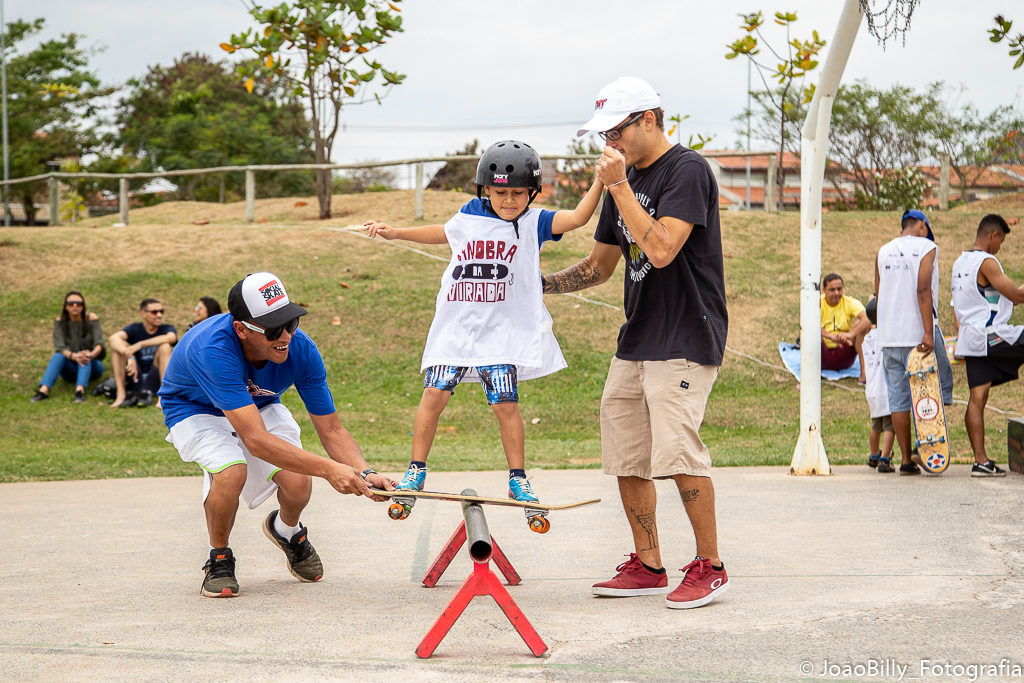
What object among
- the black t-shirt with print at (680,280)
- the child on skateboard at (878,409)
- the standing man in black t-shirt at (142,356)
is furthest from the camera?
the standing man in black t-shirt at (142,356)

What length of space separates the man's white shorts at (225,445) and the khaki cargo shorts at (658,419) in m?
1.69

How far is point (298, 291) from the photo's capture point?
51.6 ft

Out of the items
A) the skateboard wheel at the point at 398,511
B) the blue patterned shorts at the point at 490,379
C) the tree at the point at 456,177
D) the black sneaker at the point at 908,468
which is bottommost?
the black sneaker at the point at 908,468

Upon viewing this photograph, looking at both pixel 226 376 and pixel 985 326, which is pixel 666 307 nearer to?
pixel 226 376

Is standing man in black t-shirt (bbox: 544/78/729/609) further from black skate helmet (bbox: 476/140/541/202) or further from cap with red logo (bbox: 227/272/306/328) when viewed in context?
cap with red logo (bbox: 227/272/306/328)

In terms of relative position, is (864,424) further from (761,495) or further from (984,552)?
(984,552)

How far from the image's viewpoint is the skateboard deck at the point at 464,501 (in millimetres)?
4272

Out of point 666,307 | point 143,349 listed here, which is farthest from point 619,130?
point 143,349

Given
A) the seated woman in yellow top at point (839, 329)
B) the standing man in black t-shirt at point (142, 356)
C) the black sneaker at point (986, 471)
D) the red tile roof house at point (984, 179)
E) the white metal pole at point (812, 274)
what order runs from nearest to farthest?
the black sneaker at point (986, 471) → the white metal pole at point (812, 274) → the standing man in black t-shirt at point (142, 356) → the seated woman in yellow top at point (839, 329) → the red tile roof house at point (984, 179)

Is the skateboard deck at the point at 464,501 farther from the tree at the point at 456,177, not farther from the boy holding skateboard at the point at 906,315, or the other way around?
the tree at the point at 456,177

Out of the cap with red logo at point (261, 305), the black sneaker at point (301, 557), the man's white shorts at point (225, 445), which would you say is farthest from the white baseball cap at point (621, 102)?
the black sneaker at point (301, 557)

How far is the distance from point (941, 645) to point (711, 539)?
3.69ft

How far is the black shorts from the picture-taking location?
830 cm

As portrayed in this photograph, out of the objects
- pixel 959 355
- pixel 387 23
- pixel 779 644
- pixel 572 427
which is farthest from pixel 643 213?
pixel 387 23
